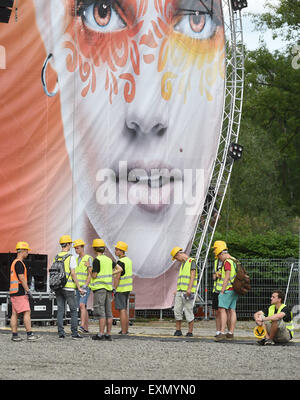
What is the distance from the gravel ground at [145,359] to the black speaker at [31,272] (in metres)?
3.20

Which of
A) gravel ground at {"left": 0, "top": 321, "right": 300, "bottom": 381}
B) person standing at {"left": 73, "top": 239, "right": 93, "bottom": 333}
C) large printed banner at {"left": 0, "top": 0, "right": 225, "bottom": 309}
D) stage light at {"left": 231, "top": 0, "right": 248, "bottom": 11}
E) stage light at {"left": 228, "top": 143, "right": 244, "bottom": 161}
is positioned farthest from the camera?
stage light at {"left": 228, "top": 143, "right": 244, "bottom": 161}

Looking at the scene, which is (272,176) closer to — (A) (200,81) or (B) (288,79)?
(B) (288,79)

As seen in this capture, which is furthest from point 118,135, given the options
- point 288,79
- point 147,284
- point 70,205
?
point 288,79

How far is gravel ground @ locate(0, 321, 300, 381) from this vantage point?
36.8 ft

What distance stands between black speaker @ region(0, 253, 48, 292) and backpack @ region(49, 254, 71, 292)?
13.0ft

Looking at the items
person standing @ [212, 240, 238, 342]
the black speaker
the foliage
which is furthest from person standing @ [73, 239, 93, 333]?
the foliage

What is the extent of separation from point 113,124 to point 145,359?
11.9 metres

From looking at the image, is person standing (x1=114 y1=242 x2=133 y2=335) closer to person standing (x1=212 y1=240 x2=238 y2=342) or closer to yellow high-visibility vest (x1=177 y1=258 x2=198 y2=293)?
yellow high-visibility vest (x1=177 y1=258 x2=198 y2=293)

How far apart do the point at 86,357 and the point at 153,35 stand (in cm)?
1313

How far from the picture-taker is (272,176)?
49.3m

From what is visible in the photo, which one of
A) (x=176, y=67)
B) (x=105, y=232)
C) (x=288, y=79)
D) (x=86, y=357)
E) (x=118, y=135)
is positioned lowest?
(x=86, y=357)

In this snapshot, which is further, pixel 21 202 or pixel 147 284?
pixel 147 284
